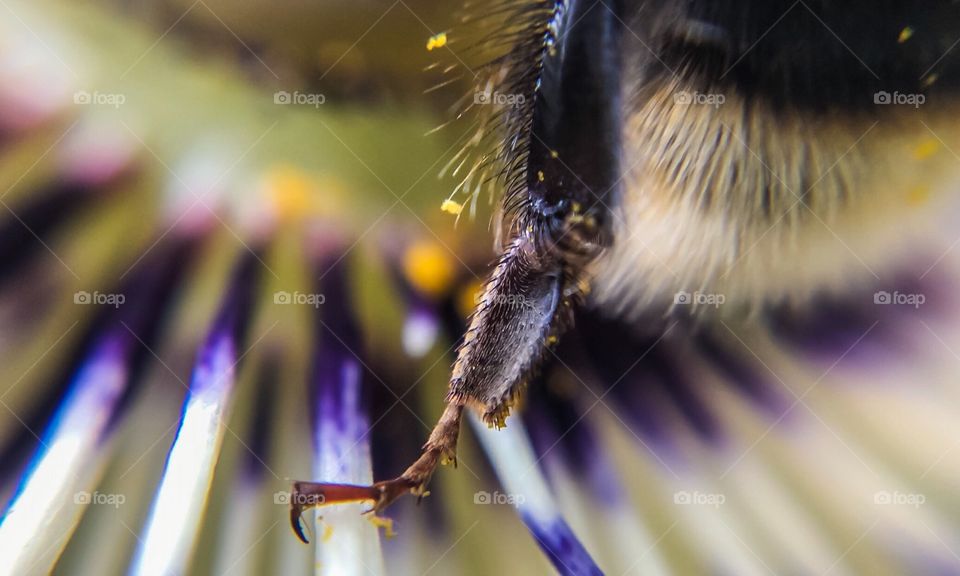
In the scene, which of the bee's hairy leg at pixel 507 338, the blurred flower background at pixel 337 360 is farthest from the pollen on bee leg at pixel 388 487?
the blurred flower background at pixel 337 360

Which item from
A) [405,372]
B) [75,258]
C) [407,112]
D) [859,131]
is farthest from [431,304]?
[859,131]

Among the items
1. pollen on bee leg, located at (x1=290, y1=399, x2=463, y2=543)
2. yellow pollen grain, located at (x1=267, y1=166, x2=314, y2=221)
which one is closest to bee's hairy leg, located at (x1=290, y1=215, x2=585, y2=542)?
pollen on bee leg, located at (x1=290, y1=399, x2=463, y2=543)

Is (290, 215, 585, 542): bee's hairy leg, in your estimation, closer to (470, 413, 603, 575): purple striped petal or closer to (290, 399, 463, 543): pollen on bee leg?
(290, 399, 463, 543): pollen on bee leg

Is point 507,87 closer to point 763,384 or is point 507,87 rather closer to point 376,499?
point 376,499

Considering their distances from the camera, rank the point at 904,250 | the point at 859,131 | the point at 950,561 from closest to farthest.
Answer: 1. the point at 859,131
2. the point at 950,561
3. the point at 904,250

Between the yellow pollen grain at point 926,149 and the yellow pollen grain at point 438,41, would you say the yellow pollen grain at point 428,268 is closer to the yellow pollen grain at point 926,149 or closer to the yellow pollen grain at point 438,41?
the yellow pollen grain at point 438,41

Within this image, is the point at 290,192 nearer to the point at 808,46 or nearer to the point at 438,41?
the point at 438,41

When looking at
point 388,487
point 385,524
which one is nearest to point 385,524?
point 385,524
